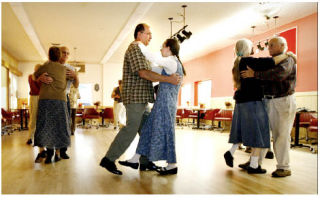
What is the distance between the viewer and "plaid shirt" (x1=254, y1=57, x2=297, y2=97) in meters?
2.51

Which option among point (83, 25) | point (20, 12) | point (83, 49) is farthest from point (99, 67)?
point (20, 12)

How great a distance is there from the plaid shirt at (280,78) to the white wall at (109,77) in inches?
466

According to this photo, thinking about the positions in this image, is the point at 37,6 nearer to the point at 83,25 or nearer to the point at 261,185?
the point at 83,25

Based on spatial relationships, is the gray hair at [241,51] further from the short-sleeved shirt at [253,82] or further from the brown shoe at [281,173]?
the brown shoe at [281,173]

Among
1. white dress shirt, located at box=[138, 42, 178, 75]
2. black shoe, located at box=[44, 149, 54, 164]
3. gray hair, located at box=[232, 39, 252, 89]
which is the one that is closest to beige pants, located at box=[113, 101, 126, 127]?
black shoe, located at box=[44, 149, 54, 164]

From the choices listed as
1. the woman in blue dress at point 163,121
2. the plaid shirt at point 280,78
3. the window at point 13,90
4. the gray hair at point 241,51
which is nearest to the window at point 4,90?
the window at point 13,90

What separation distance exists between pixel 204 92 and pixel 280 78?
9.39 m

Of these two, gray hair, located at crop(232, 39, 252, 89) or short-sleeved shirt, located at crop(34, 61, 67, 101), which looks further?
short-sleeved shirt, located at crop(34, 61, 67, 101)

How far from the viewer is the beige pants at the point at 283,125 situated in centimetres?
258

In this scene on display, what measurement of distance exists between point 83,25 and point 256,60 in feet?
19.9

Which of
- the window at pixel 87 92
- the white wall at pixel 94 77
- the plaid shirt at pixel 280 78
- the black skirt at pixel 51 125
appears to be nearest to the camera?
the plaid shirt at pixel 280 78

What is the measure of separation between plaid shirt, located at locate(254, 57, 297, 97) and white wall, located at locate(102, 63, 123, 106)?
1183cm

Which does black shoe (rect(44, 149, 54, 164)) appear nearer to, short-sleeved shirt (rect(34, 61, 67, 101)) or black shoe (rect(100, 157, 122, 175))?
short-sleeved shirt (rect(34, 61, 67, 101))
